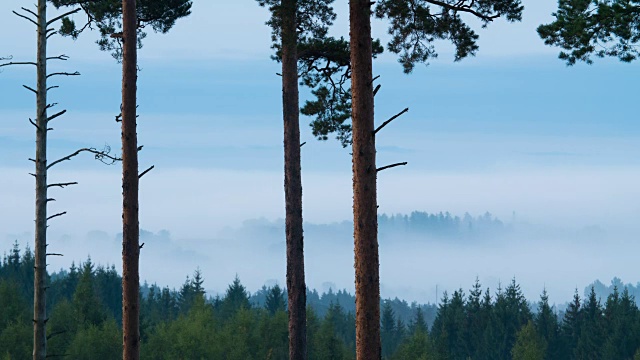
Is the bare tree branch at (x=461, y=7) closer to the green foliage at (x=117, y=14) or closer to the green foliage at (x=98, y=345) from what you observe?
the green foliage at (x=117, y=14)

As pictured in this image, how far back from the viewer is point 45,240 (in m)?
16.6

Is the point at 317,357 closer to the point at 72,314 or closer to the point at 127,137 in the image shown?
the point at 72,314

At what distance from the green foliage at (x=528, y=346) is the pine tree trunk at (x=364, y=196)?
79.7 meters

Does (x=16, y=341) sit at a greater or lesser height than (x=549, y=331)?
greater

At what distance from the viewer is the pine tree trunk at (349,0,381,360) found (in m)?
13.1

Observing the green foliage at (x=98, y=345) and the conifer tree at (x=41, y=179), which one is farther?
the green foliage at (x=98, y=345)

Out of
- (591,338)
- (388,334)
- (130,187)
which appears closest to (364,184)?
(130,187)

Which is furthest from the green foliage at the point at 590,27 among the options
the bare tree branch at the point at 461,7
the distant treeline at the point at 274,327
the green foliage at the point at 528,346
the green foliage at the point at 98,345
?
the green foliage at the point at 528,346

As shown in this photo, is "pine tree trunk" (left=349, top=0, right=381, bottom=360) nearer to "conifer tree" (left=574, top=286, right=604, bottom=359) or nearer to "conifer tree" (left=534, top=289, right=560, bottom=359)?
"conifer tree" (left=574, top=286, right=604, bottom=359)

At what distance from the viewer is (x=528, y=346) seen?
9262 centimetres

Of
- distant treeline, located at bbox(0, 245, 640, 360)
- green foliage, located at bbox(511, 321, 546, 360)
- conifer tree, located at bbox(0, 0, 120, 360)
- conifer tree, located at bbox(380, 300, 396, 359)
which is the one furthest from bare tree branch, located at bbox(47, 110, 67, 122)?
conifer tree, located at bbox(380, 300, 396, 359)

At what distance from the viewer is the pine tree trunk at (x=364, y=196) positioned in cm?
1313

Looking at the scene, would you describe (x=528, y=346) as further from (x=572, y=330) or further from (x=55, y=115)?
(x=55, y=115)

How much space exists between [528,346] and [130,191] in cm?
8227
